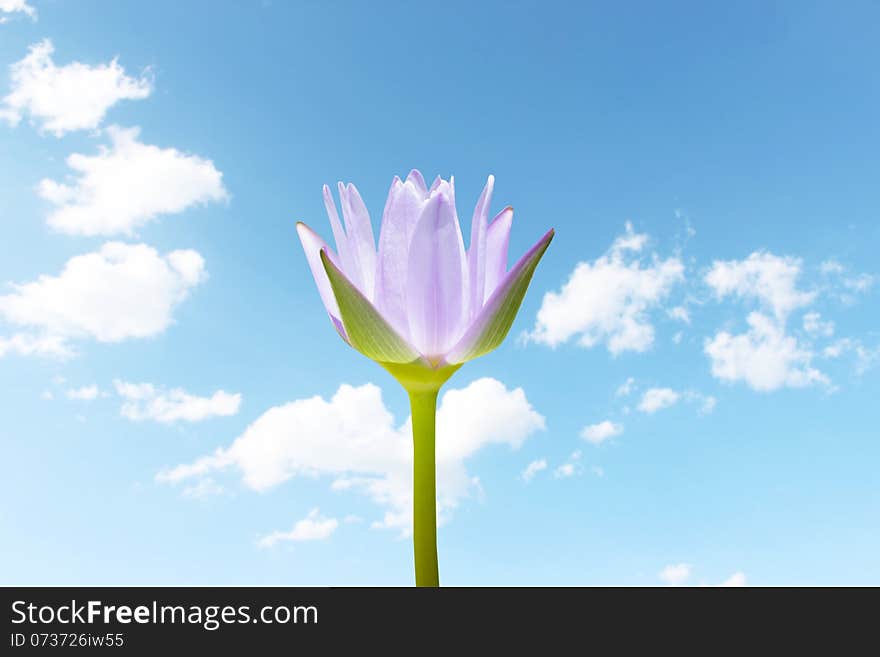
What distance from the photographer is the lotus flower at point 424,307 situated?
99 centimetres

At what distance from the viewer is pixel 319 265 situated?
1.11 metres

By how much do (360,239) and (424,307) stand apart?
16cm

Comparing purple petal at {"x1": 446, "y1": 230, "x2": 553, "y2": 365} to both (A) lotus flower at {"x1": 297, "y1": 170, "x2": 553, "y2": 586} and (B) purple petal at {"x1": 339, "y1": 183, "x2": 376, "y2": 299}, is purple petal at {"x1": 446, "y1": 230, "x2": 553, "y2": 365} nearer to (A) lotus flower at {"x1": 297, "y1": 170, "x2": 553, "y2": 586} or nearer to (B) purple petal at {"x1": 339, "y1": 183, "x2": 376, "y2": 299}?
(A) lotus flower at {"x1": 297, "y1": 170, "x2": 553, "y2": 586}

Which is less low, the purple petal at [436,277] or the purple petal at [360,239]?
the purple petal at [360,239]

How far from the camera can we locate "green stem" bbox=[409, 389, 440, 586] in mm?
988
